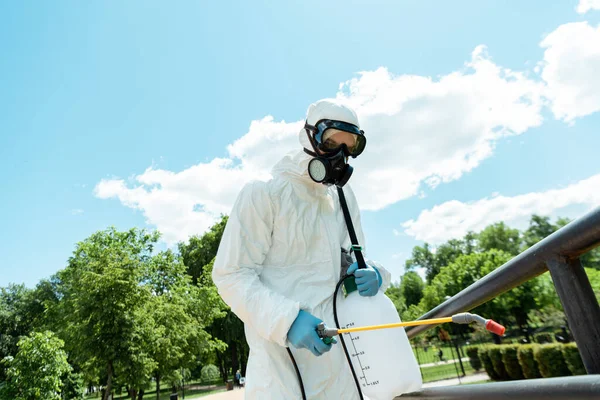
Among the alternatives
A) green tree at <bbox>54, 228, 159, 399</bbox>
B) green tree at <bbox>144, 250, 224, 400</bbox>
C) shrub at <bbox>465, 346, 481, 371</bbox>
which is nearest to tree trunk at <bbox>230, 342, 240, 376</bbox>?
green tree at <bbox>144, 250, 224, 400</bbox>

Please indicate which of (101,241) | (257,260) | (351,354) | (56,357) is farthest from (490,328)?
(101,241)

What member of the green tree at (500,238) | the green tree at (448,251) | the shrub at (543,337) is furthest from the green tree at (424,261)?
the shrub at (543,337)

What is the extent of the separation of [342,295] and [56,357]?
1381 centimetres

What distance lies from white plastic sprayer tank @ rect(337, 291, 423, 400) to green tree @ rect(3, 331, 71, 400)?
13673mm

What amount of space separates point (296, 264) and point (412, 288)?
184ft

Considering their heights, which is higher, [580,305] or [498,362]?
[580,305]

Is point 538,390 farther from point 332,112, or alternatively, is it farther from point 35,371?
point 35,371

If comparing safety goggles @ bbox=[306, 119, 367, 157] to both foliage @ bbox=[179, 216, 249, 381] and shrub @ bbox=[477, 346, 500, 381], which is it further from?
foliage @ bbox=[179, 216, 249, 381]

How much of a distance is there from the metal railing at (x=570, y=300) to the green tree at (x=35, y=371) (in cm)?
1437

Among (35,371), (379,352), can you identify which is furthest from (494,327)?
(35,371)

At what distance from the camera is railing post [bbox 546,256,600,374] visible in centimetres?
71

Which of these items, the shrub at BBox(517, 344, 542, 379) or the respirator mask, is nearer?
the respirator mask

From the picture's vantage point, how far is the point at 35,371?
37.9 feet

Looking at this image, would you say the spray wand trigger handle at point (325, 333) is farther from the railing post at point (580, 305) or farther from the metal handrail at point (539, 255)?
the railing post at point (580, 305)
